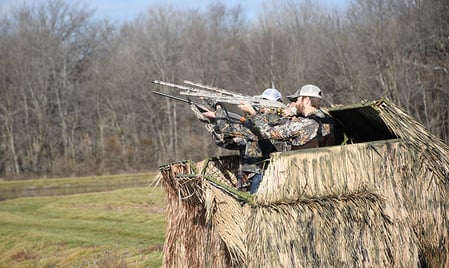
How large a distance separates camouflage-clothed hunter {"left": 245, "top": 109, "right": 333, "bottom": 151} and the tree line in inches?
1262

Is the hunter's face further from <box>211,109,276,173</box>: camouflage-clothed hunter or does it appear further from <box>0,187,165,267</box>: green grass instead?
<box>0,187,165,267</box>: green grass

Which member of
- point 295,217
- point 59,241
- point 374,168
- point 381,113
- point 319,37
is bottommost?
point 59,241

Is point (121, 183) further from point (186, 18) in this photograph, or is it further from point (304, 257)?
point (304, 257)

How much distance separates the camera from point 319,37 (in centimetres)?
4981

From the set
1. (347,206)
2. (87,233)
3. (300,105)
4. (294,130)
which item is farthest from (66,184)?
(347,206)

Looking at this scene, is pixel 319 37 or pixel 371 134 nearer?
pixel 371 134

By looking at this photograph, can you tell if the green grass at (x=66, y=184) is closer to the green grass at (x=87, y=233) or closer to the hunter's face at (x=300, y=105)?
the green grass at (x=87, y=233)

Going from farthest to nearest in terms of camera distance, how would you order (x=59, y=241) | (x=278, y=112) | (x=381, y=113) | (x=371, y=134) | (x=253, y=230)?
(x=59, y=241), (x=371, y=134), (x=278, y=112), (x=381, y=113), (x=253, y=230)

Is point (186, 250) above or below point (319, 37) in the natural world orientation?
below

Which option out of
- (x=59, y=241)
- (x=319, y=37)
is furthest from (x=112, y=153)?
(x=59, y=241)

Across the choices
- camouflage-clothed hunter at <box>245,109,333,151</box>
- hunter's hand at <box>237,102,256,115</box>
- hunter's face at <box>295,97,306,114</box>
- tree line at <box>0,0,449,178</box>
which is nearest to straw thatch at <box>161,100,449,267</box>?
camouflage-clothed hunter at <box>245,109,333,151</box>

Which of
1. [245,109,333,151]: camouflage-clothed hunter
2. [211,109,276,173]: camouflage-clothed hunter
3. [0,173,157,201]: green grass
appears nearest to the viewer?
[245,109,333,151]: camouflage-clothed hunter

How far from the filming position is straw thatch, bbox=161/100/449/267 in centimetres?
618

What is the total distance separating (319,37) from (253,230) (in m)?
44.9
